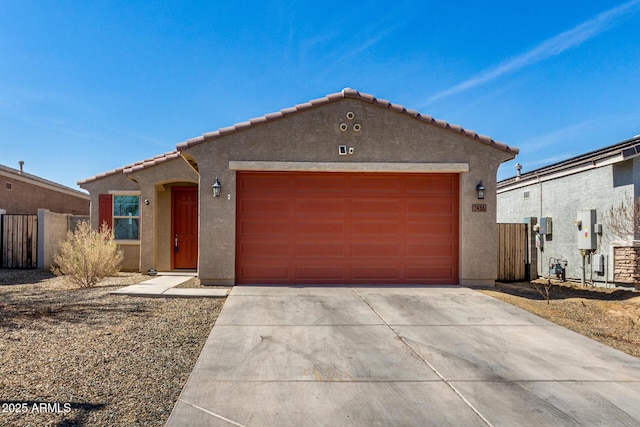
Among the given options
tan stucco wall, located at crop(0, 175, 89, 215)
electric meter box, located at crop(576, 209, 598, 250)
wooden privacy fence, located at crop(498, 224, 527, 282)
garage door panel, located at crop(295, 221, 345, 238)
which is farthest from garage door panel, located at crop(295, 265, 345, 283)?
tan stucco wall, located at crop(0, 175, 89, 215)

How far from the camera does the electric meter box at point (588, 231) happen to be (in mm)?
11250

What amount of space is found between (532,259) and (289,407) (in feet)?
34.1

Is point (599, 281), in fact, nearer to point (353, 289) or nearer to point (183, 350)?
point (353, 289)

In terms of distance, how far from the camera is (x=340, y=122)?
29.1 feet

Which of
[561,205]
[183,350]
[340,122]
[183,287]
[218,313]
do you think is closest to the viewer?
[183,350]

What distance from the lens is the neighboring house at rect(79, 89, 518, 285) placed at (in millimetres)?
8672

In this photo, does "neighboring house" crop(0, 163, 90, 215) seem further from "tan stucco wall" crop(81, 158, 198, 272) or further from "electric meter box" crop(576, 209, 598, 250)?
"electric meter box" crop(576, 209, 598, 250)

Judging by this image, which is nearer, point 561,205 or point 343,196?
point 343,196

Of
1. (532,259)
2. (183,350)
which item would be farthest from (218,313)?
(532,259)

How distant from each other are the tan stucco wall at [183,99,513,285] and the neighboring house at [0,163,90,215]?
12058 mm

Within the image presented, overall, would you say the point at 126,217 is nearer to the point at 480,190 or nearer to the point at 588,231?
the point at 480,190

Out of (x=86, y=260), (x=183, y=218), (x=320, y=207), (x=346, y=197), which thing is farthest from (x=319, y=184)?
(x=86, y=260)

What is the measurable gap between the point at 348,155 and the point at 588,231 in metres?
8.07

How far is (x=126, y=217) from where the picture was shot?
39.0 ft
